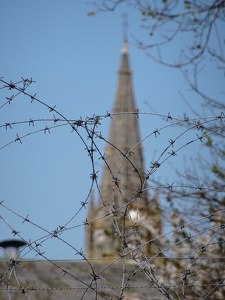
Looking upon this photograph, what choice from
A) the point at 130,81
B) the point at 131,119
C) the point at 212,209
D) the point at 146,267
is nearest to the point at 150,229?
the point at 212,209

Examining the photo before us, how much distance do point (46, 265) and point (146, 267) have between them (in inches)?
322

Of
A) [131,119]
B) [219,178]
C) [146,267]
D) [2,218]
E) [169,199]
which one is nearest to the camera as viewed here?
[2,218]

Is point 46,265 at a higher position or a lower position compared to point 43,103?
higher

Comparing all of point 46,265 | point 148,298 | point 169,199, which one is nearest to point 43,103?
point 169,199

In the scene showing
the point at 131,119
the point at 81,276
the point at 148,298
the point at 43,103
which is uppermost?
the point at 131,119

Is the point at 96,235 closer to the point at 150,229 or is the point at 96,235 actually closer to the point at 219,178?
the point at 150,229

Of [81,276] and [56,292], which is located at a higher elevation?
[81,276]

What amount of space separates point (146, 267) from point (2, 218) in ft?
3.44

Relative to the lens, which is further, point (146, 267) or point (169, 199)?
point (169, 199)

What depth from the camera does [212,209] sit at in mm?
7945

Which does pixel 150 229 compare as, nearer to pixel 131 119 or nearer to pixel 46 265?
pixel 46 265

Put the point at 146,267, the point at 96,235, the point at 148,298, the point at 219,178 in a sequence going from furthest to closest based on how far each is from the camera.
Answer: the point at 96,235 → the point at 148,298 → the point at 219,178 → the point at 146,267

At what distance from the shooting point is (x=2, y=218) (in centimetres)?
372

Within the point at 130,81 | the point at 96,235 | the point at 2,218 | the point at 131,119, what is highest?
the point at 130,81
